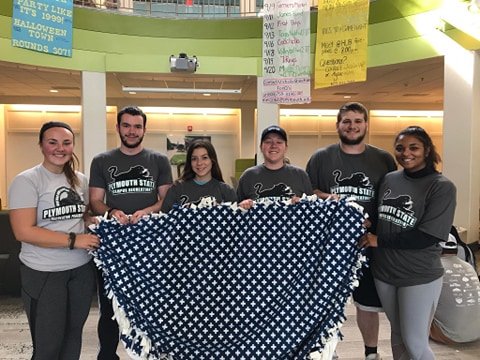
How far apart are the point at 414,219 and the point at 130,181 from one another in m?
1.60

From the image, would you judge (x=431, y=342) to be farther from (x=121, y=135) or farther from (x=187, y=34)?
(x=187, y=34)

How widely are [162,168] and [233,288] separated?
0.91 meters

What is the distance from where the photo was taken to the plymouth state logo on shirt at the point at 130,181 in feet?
8.23

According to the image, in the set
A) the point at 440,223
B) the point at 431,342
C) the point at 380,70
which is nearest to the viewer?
the point at 440,223

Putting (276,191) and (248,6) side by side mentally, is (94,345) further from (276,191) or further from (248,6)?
(248,6)

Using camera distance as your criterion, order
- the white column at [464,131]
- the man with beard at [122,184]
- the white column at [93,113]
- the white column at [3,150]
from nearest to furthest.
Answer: the man with beard at [122,184] → the white column at [464,131] → the white column at [93,113] → the white column at [3,150]

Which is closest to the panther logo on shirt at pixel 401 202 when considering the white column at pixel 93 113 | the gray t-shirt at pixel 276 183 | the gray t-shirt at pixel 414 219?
the gray t-shirt at pixel 414 219

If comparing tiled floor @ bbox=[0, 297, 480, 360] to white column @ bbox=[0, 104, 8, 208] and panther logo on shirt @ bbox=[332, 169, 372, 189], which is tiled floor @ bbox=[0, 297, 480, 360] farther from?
white column @ bbox=[0, 104, 8, 208]

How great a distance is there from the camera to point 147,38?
285 inches

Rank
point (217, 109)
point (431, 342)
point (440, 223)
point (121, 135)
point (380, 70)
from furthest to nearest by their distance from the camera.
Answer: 1. point (217, 109)
2. point (380, 70)
3. point (431, 342)
4. point (121, 135)
5. point (440, 223)

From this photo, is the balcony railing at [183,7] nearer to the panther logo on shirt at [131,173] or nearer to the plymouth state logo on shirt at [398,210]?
the panther logo on shirt at [131,173]

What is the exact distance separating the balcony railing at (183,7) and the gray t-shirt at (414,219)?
607 centimetres

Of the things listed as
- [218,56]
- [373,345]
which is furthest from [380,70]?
[373,345]

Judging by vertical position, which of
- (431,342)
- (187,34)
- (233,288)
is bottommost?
(431,342)
